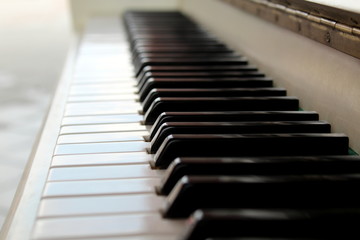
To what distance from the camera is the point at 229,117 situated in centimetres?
106

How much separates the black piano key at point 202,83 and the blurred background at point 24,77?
1001 millimetres

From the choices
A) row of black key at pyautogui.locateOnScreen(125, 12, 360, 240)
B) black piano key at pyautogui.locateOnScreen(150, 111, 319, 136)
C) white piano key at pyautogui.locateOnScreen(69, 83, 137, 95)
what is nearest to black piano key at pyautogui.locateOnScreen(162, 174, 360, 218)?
row of black key at pyautogui.locateOnScreen(125, 12, 360, 240)

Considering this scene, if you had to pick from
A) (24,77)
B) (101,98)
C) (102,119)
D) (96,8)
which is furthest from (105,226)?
(24,77)

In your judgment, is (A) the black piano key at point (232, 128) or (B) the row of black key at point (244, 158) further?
(A) the black piano key at point (232, 128)

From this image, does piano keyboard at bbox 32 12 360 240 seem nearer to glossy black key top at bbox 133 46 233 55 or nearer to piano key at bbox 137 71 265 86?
piano key at bbox 137 71 265 86

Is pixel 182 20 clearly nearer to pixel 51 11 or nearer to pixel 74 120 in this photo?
pixel 74 120

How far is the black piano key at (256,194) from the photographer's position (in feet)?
2.30

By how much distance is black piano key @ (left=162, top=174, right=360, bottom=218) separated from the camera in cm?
70

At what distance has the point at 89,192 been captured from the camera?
0.79 meters

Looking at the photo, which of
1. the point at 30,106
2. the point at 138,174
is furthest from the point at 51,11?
the point at 138,174

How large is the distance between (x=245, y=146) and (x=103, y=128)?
392mm

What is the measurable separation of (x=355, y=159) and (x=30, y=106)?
9.46 ft

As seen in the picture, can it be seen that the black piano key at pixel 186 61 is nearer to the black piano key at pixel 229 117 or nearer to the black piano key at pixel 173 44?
the black piano key at pixel 173 44

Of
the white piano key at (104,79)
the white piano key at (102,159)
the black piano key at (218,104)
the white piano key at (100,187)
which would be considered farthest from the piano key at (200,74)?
the white piano key at (100,187)
